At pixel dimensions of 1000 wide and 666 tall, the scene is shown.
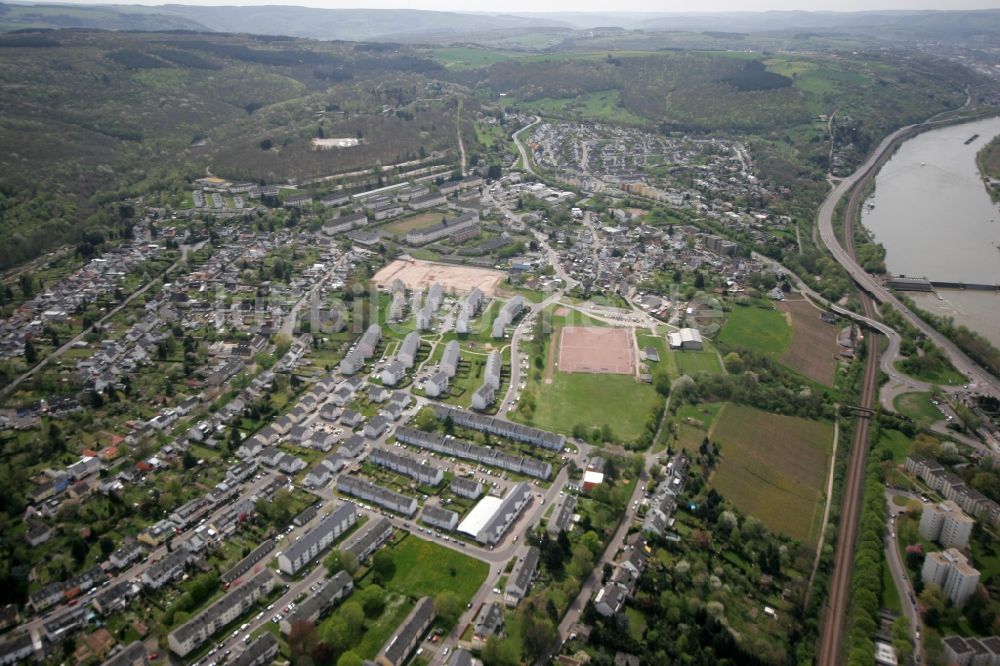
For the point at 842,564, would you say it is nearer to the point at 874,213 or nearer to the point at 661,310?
the point at 661,310

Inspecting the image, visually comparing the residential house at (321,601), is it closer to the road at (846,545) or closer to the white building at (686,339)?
the road at (846,545)

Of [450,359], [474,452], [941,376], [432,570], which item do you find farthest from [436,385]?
[941,376]

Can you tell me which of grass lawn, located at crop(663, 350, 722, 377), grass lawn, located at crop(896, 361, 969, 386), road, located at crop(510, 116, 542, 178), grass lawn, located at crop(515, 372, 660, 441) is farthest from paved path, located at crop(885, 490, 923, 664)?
road, located at crop(510, 116, 542, 178)

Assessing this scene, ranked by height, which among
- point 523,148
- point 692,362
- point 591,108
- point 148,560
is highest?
point 591,108

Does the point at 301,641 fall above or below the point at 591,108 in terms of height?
below

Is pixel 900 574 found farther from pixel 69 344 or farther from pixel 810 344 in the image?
pixel 69 344

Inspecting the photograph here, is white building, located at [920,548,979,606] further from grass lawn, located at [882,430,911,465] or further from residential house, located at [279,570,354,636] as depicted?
residential house, located at [279,570,354,636]

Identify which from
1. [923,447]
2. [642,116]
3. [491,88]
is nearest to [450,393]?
[923,447]
